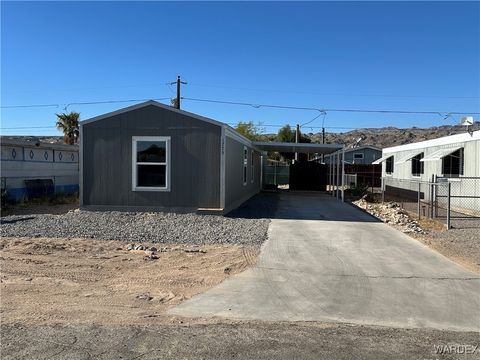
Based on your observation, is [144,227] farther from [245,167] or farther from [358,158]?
[358,158]

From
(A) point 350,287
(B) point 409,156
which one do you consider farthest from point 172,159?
(B) point 409,156

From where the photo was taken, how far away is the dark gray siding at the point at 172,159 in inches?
549

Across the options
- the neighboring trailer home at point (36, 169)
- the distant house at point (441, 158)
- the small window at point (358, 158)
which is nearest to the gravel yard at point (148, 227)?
the neighboring trailer home at point (36, 169)

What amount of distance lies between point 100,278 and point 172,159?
7.35 meters

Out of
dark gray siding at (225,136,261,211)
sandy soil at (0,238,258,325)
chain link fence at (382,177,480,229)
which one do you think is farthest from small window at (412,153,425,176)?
sandy soil at (0,238,258,325)

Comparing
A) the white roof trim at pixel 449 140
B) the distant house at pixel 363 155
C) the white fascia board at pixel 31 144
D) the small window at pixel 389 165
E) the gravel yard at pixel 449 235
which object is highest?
the distant house at pixel 363 155

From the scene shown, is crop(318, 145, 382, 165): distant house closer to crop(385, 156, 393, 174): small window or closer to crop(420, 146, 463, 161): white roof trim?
crop(385, 156, 393, 174): small window

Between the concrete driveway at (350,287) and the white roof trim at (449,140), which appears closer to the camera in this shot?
the concrete driveway at (350,287)

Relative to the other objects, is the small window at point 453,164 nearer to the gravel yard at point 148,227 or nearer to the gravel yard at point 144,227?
the gravel yard at point 148,227

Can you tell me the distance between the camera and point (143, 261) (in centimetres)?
818

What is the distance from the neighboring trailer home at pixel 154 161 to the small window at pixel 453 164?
33.0 feet

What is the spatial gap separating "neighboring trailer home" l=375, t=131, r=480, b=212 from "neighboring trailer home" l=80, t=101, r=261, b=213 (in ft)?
23.7

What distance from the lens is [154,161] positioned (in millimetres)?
14203

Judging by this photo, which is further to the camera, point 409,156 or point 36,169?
point 409,156
